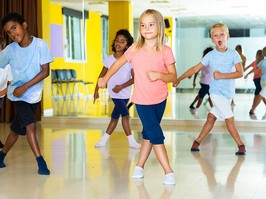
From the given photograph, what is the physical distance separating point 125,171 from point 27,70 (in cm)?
126

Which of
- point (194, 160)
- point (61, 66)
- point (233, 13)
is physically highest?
point (233, 13)

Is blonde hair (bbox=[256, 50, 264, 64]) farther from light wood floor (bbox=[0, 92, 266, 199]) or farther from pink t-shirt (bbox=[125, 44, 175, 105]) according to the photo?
pink t-shirt (bbox=[125, 44, 175, 105])

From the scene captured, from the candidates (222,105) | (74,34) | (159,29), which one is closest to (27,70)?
(159,29)

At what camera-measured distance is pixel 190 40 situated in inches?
394

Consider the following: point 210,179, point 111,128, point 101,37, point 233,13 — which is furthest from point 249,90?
point 210,179

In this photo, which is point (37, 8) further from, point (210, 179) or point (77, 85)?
point (210, 179)

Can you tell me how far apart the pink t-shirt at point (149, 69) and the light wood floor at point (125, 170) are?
696 mm

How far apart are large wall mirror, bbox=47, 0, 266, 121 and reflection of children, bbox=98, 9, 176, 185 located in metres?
5.15

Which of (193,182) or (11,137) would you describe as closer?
(193,182)

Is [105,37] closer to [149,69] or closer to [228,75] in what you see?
[228,75]

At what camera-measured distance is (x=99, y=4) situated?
1069 cm

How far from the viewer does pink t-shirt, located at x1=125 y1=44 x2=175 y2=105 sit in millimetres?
4645

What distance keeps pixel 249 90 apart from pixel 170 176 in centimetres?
544

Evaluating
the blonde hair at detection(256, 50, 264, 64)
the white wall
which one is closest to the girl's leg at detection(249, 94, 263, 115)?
the white wall
